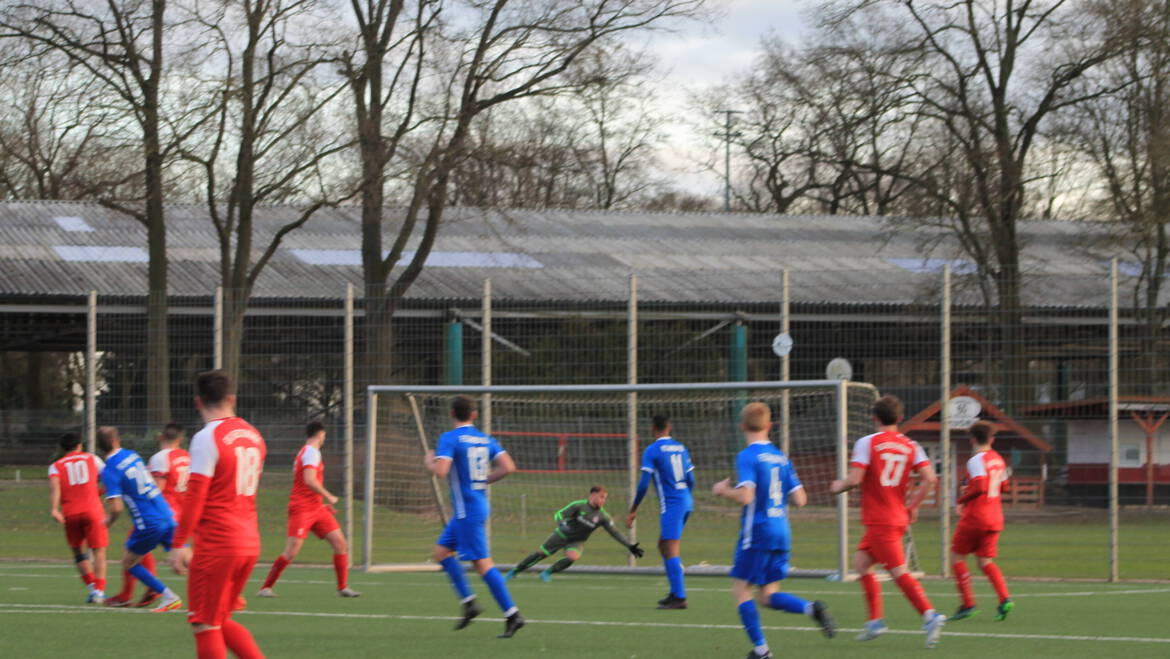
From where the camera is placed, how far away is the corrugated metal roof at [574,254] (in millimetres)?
32938

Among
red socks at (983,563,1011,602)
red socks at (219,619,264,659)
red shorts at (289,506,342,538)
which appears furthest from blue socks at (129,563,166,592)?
red socks at (983,563,1011,602)

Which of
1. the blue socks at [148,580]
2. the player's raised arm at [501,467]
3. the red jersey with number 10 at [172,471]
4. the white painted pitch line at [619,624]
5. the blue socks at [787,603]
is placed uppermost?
the player's raised arm at [501,467]

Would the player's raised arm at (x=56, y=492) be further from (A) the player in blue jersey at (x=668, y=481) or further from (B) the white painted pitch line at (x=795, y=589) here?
(A) the player in blue jersey at (x=668, y=481)

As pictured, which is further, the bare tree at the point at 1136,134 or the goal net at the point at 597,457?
the bare tree at the point at 1136,134

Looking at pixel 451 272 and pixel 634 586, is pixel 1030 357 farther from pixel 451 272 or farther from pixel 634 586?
pixel 451 272

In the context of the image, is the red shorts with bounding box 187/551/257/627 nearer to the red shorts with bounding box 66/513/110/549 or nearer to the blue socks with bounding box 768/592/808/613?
the blue socks with bounding box 768/592/808/613

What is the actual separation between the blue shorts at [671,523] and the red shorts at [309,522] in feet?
10.8

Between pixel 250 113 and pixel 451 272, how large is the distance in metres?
12.5

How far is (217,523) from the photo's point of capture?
7.18 meters

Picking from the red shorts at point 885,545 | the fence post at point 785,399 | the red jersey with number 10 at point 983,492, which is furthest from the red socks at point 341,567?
the red jersey with number 10 at point 983,492

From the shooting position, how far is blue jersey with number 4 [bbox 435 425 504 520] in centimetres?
1106

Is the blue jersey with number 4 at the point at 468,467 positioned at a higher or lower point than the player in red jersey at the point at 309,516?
higher

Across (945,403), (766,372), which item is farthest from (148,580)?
(766,372)

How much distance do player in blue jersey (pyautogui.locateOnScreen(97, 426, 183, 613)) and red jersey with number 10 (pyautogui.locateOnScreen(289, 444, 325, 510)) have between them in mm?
1309
